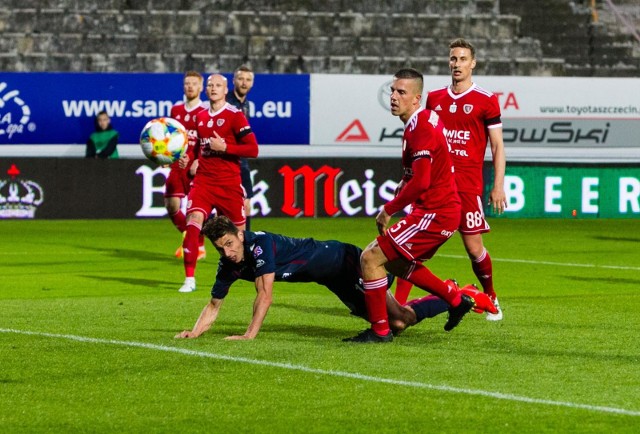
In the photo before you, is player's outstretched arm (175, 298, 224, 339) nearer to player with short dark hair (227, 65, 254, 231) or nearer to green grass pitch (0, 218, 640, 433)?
green grass pitch (0, 218, 640, 433)

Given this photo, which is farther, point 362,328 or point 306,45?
point 306,45

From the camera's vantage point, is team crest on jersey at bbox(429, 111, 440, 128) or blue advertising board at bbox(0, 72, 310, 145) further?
blue advertising board at bbox(0, 72, 310, 145)

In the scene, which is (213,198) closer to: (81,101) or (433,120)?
(433,120)

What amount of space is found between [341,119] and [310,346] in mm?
19310

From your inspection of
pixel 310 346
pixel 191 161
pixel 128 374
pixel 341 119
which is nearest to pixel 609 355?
pixel 310 346

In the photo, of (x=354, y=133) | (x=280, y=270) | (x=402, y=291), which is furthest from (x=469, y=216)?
(x=354, y=133)

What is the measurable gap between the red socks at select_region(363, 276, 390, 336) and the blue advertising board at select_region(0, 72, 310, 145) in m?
18.1

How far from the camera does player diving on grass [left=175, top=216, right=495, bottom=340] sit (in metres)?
9.34

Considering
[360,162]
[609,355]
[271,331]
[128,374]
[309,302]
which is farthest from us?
[360,162]

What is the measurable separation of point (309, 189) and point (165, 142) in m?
11.0

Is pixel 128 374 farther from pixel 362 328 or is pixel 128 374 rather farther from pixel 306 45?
pixel 306 45

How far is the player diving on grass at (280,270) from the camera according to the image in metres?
9.34

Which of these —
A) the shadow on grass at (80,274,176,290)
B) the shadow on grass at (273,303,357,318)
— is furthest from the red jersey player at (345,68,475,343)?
the shadow on grass at (80,274,176,290)

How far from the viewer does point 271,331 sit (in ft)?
34.2
